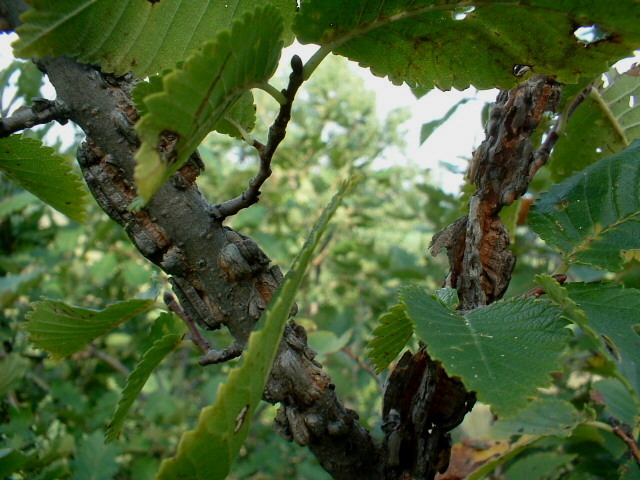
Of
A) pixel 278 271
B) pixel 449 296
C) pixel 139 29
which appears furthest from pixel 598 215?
pixel 139 29

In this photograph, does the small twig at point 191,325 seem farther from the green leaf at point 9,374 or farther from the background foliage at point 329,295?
the green leaf at point 9,374

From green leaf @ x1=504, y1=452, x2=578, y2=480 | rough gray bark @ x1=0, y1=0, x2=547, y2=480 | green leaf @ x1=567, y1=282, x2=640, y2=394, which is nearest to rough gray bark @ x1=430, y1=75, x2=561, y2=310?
rough gray bark @ x1=0, y1=0, x2=547, y2=480

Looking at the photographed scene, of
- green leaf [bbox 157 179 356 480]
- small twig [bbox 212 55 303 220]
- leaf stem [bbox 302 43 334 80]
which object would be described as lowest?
green leaf [bbox 157 179 356 480]

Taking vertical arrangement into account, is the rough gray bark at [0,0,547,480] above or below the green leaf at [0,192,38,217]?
below

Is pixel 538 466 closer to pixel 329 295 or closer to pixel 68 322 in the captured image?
pixel 68 322

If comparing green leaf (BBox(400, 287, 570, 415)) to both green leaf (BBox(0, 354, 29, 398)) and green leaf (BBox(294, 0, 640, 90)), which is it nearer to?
green leaf (BBox(294, 0, 640, 90))

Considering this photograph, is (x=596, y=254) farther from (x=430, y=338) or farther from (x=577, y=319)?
(x=430, y=338)
